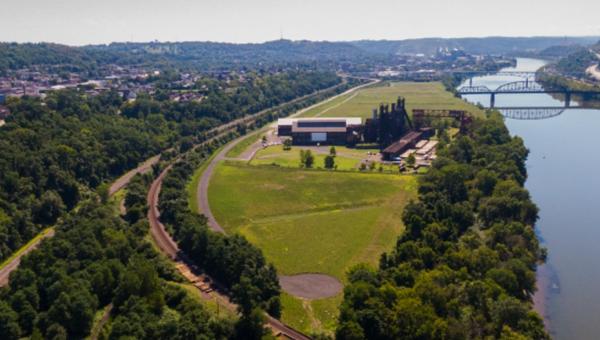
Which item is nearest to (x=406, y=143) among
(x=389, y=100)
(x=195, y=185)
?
(x=195, y=185)

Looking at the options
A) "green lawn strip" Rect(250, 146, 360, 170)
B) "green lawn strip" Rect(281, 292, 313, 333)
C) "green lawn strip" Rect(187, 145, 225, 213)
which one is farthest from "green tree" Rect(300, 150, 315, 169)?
"green lawn strip" Rect(281, 292, 313, 333)

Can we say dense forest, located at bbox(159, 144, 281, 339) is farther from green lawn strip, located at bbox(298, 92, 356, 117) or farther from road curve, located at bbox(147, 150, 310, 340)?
green lawn strip, located at bbox(298, 92, 356, 117)

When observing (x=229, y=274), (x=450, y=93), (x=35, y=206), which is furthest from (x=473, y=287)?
(x=450, y=93)

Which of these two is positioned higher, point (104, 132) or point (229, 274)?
point (104, 132)

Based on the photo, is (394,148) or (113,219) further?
(394,148)

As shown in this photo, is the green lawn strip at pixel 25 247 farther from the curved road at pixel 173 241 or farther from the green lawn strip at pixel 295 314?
the green lawn strip at pixel 295 314

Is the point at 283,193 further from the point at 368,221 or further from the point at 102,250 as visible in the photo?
the point at 102,250

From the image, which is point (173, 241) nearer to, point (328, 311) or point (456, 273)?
point (328, 311)
